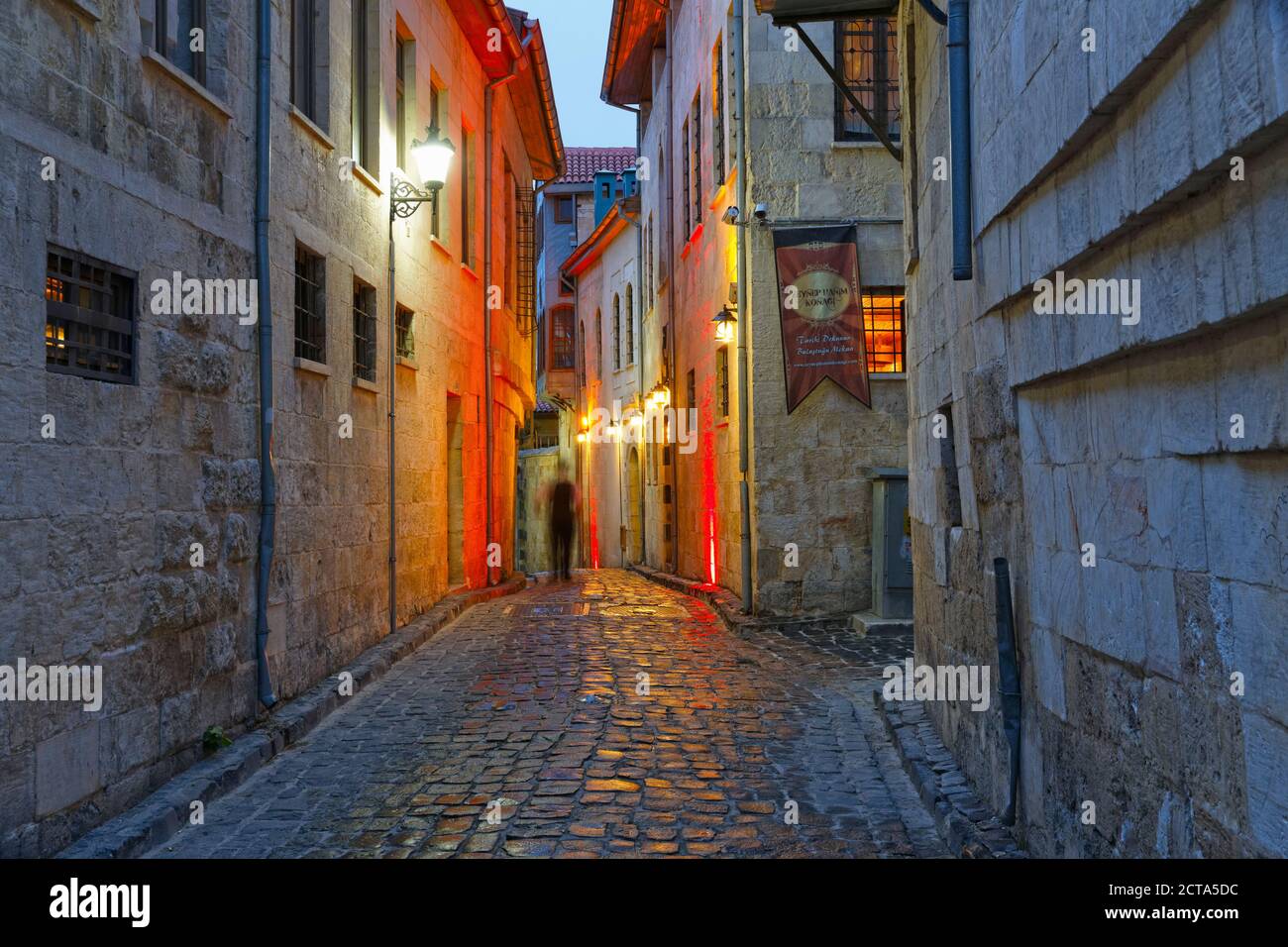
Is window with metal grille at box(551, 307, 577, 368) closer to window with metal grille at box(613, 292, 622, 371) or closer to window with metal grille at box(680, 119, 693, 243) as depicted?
window with metal grille at box(613, 292, 622, 371)

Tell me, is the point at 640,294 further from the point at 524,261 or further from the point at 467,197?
the point at 467,197

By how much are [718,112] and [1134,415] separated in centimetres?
1310

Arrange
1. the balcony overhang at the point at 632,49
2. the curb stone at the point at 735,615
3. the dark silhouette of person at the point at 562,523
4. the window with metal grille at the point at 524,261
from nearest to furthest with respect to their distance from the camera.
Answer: the curb stone at the point at 735,615 → the dark silhouette of person at the point at 562,523 → the balcony overhang at the point at 632,49 → the window with metal grille at the point at 524,261

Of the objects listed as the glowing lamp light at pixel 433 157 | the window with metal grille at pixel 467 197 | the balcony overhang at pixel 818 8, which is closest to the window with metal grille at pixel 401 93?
the glowing lamp light at pixel 433 157

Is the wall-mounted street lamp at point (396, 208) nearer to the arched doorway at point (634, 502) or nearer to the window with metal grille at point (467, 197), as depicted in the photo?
the window with metal grille at point (467, 197)

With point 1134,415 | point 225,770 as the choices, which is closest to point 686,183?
point 225,770

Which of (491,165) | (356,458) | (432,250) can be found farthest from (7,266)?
(491,165)

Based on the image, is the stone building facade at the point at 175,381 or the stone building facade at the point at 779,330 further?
the stone building facade at the point at 779,330

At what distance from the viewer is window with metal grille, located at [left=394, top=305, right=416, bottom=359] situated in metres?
13.0

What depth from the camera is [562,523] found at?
71.1 feet

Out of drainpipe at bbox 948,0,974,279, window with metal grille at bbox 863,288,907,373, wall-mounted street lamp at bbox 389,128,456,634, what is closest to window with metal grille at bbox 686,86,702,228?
window with metal grille at bbox 863,288,907,373

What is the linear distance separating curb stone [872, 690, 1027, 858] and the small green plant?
3.62 meters

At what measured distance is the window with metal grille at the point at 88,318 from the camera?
521cm

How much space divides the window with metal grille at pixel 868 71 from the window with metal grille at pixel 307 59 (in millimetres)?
5721
